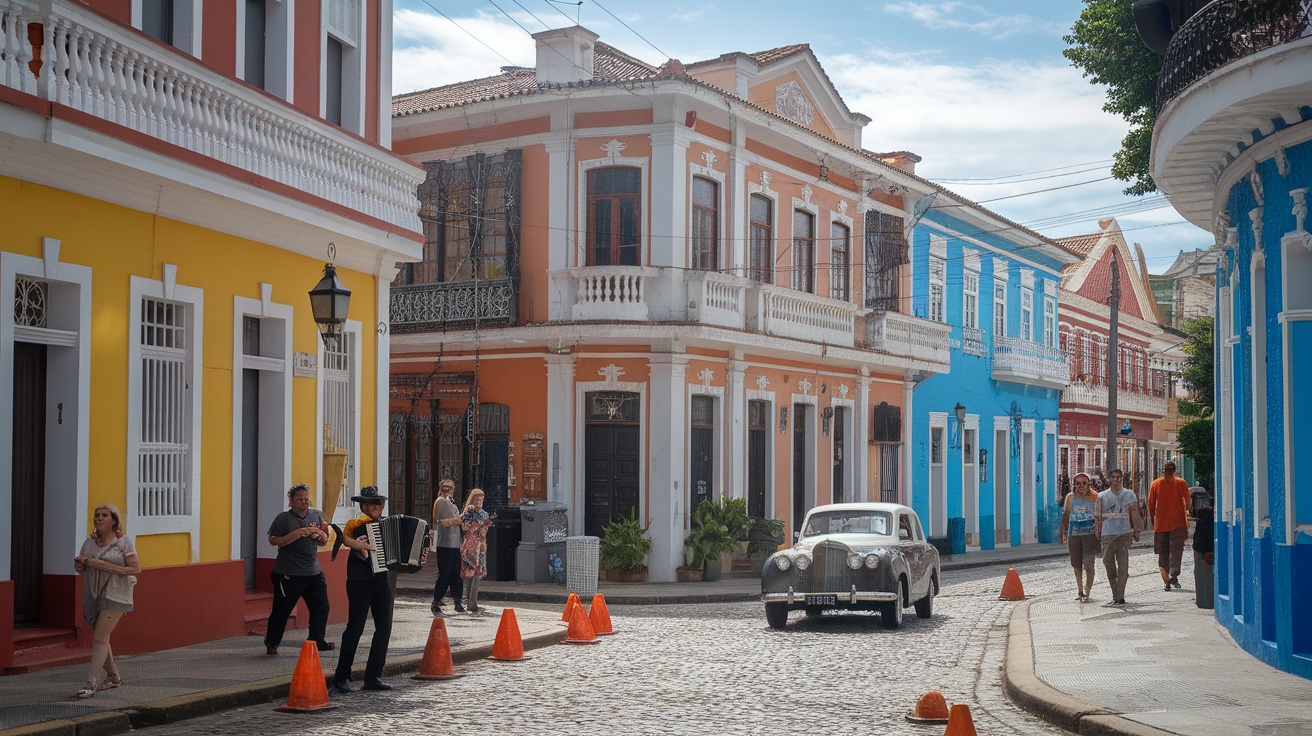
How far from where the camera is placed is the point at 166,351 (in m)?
13.5

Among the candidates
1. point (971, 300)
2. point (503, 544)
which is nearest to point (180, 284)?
point (503, 544)

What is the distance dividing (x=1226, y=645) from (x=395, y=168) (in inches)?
404

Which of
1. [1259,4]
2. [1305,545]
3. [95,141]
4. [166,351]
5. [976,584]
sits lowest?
[976,584]

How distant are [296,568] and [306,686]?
2.85m

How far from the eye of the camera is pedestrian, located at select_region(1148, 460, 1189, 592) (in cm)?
1930

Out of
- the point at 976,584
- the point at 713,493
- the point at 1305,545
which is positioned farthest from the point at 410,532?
the point at 976,584

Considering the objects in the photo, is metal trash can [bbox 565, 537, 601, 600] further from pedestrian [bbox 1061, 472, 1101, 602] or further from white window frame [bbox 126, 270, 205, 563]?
white window frame [bbox 126, 270, 205, 563]

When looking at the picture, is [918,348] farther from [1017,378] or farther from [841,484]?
[1017,378]

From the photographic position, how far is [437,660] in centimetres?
→ 1199

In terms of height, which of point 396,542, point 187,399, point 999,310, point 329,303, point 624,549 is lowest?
point 624,549

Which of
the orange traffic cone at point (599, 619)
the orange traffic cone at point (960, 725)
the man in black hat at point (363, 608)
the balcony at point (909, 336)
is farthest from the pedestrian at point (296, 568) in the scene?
the balcony at point (909, 336)

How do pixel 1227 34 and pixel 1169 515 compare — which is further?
pixel 1169 515

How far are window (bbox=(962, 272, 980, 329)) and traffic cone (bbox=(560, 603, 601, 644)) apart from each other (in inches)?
880

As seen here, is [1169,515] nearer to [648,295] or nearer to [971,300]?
[648,295]
